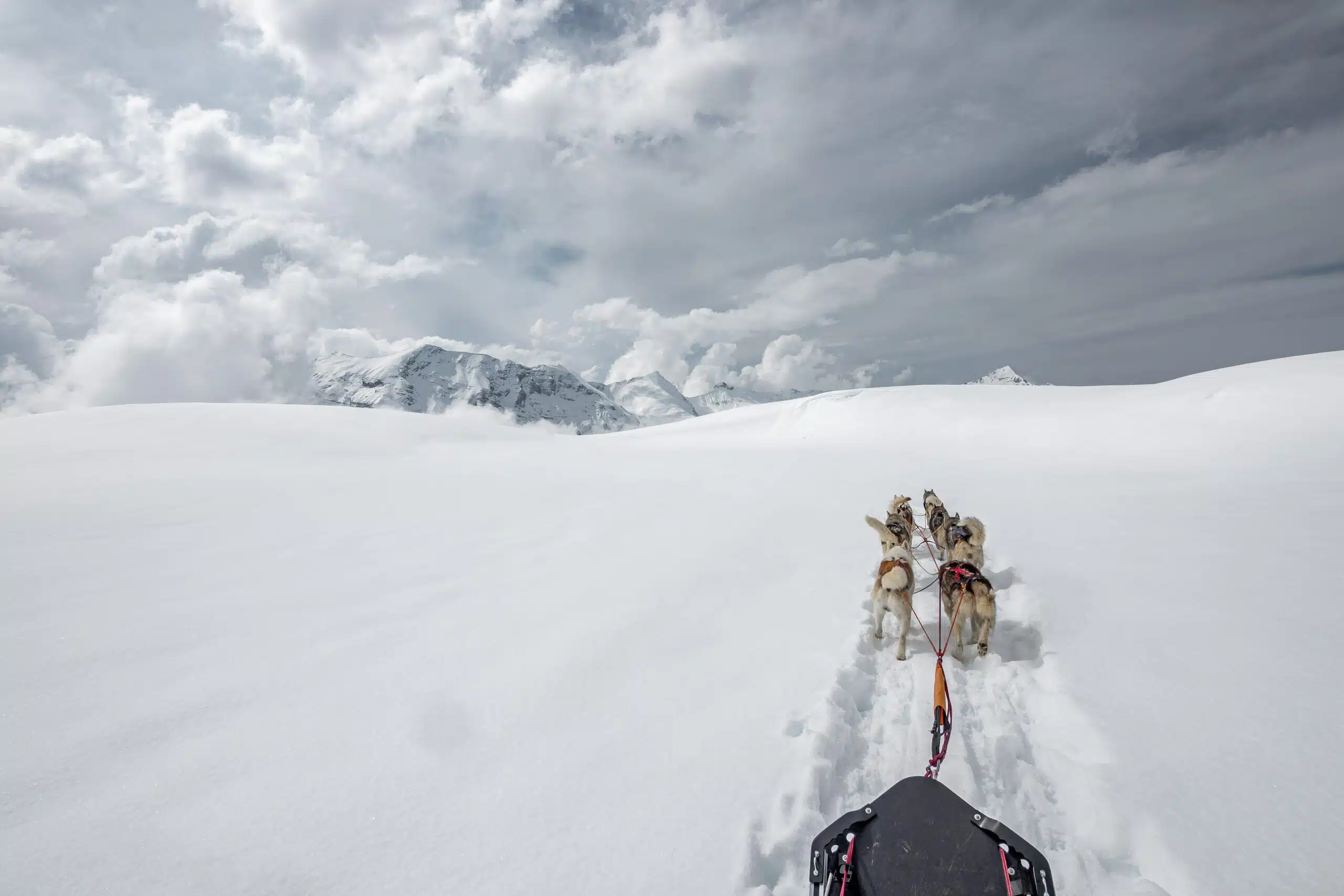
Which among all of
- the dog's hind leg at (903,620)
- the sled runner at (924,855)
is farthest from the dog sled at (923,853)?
the dog's hind leg at (903,620)

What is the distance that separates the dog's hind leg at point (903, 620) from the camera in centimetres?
501

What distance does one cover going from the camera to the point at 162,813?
10.0 feet

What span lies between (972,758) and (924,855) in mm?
1397

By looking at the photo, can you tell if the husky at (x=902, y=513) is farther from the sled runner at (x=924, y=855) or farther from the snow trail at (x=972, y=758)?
the sled runner at (x=924, y=855)

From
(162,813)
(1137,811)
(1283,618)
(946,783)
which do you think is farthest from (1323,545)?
(162,813)

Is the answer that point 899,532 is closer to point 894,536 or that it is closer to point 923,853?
point 894,536

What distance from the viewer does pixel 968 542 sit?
6.79 metres

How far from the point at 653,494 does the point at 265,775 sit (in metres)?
9.83

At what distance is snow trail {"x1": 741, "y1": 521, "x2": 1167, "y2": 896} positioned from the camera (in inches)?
112

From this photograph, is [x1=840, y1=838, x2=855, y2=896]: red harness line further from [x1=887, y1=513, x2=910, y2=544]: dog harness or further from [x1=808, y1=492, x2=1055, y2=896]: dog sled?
[x1=887, y1=513, x2=910, y2=544]: dog harness

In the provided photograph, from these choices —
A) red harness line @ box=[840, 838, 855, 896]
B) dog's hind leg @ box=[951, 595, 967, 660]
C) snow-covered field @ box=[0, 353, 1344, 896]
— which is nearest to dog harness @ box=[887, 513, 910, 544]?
snow-covered field @ box=[0, 353, 1344, 896]

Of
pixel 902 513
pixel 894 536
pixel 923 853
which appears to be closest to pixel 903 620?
pixel 894 536

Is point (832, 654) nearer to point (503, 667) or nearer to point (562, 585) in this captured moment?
point (503, 667)

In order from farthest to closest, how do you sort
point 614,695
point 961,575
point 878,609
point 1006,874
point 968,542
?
point 968,542
point 878,609
point 961,575
point 614,695
point 1006,874
